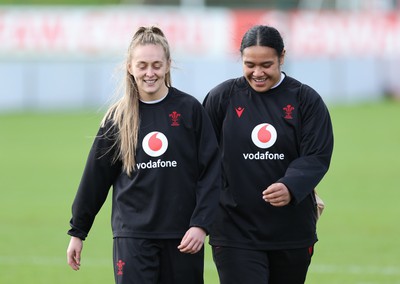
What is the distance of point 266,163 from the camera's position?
6.61 meters

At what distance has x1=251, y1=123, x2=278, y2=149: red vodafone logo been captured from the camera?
6574 mm

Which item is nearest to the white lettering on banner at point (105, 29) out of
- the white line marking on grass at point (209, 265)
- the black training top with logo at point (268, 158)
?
the white line marking on grass at point (209, 265)

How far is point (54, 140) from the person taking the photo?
2675cm

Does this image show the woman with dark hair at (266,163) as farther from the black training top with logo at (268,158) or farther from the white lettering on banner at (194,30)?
the white lettering on banner at (194,30)

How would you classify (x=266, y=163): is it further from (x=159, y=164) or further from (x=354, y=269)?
(x=354, y=269)

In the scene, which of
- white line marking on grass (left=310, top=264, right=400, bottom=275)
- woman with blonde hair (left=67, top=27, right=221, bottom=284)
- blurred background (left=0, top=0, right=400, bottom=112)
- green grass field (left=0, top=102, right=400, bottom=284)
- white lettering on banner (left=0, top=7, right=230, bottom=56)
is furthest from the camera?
white lettering on banner (left=0, top=7, right=230, bottom=56)

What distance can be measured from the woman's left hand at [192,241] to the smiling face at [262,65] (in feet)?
3.52

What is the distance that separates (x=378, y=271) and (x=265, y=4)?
33.8 meters

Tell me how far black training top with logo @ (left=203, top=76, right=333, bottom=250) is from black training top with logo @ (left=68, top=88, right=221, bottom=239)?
1.24 ft

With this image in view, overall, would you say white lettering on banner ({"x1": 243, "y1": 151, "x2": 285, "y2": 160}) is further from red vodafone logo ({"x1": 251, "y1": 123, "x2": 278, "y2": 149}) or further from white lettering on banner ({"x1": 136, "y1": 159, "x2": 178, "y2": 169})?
white lettering on banner ({"x1": 136, "y1": 159, "x2": 178, "y2": 169})

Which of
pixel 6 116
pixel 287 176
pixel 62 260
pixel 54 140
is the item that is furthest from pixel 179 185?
pixel 6 116

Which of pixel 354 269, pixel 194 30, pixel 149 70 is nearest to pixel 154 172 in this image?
pixel 149 70

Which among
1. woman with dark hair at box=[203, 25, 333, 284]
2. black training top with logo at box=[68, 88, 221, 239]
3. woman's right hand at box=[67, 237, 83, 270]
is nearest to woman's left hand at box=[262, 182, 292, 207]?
woman with dark hair at box=[203, 25, 333, 284]

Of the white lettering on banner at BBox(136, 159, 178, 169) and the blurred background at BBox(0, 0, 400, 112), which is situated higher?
the white lettering on banner at BBox(136, 159, 178, 169)
